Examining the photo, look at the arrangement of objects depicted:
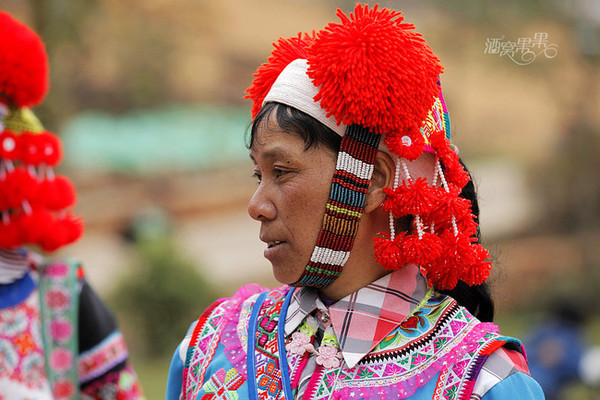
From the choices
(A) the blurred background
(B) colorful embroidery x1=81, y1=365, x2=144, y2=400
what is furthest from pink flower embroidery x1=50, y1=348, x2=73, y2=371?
(A) the blurred background

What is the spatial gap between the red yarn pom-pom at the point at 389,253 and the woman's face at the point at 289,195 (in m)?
0.15

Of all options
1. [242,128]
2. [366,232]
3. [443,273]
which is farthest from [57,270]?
[242,128]

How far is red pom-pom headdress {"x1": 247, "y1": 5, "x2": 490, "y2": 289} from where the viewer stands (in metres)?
1.68

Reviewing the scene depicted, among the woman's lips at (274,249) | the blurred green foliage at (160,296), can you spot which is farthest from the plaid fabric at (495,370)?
the blurred green foliage at (160,296)

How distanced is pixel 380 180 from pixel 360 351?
0.40m

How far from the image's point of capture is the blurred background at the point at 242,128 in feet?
38.2

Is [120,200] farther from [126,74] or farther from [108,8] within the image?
[108,8]

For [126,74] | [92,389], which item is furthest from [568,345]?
[126,74]

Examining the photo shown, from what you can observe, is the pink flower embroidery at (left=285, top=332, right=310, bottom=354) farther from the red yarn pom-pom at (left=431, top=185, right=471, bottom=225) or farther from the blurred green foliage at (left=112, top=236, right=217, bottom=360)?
the blurred green foliage at (left=112, top=236, right=217, bottom=360)

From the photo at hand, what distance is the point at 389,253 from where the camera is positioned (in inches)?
68.1

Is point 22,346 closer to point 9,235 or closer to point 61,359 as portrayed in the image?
point 61,359

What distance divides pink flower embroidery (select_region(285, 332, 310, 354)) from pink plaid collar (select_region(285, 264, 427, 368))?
0.03 m

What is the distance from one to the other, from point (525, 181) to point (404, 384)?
41.8ft

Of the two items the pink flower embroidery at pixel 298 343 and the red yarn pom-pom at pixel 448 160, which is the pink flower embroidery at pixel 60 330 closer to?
the pink flower embroidery at pixel 298 343
